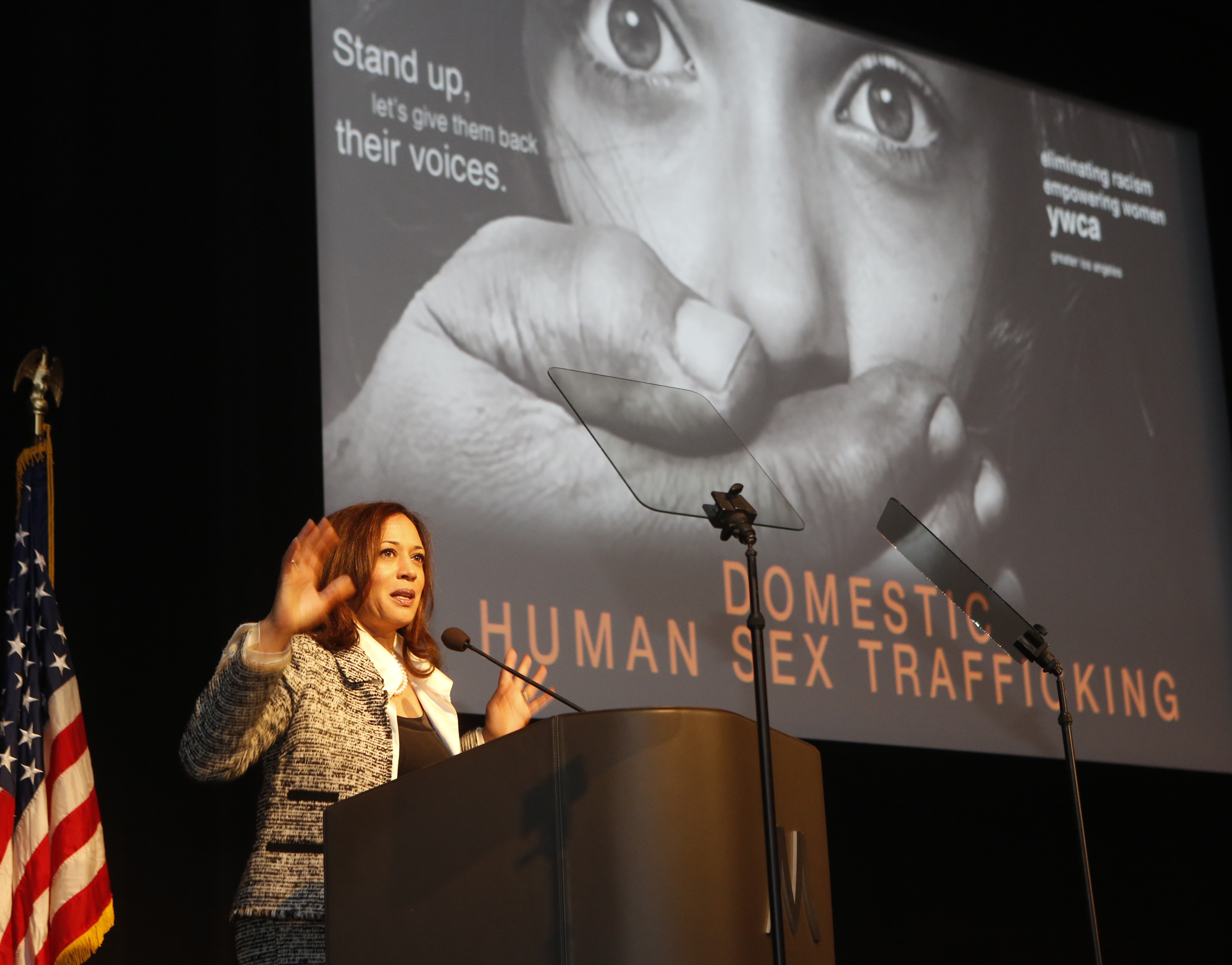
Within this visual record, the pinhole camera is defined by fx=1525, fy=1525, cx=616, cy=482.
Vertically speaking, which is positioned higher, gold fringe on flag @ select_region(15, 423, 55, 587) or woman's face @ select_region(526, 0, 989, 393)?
woman's face @ select_region(526, 0, 989, 393)

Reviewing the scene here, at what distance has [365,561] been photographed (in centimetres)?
264

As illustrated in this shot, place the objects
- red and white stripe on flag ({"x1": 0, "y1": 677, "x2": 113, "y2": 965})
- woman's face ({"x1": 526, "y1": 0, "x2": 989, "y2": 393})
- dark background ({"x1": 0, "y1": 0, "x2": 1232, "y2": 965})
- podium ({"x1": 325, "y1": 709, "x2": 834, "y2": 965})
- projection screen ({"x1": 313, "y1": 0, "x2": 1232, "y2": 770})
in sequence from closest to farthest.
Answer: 1. podium ({"x1": 325, "y1": 709, "x2": 834, "y2": 965})
2. red and white stripe on flag ({"x1": 0, "y1": 677, "x2": 113, "y2": 965})
3. dark background ({"x1": 0, "y1": 0, "x2": 1232, "y2": 965})
4. projection screen ({"x1": 313, "y1": 0, "x2": 1232, "y2": 770})
5. woman's face ({"x1": 526, "y1": 0, "x2": 989, "y2": 393})

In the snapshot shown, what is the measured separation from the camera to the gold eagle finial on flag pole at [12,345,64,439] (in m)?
3.20

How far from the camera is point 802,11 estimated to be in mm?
Answer: 4684

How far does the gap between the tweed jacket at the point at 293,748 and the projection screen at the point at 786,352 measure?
1.14m

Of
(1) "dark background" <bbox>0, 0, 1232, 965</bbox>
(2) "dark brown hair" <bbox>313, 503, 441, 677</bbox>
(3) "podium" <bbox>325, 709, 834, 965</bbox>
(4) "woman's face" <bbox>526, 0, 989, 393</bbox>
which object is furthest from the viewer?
(4) "woman's face" <bbox>526, 0, 989, 393</bbox>

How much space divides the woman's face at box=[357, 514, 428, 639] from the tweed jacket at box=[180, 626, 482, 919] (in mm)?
144

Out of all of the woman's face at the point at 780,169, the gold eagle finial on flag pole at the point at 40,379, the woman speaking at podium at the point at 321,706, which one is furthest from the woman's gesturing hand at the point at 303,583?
the woman's face at the point at 780,169

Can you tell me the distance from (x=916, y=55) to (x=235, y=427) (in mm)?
2577

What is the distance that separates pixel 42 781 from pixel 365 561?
938mm

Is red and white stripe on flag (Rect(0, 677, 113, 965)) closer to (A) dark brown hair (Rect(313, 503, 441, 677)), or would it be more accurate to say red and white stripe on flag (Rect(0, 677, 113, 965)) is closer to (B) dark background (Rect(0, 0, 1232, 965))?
(B) dark background (Rect(0, 0, 1232, 965))

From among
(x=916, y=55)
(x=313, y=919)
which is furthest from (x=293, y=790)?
(x=916, y=55)

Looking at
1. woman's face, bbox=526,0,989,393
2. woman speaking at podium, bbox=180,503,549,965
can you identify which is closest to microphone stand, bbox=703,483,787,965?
woman speaking at podium, bbox=180,503,549,965

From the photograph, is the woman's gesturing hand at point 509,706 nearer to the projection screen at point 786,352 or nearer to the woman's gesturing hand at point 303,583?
the woman's gesturing hand at point 303,583
